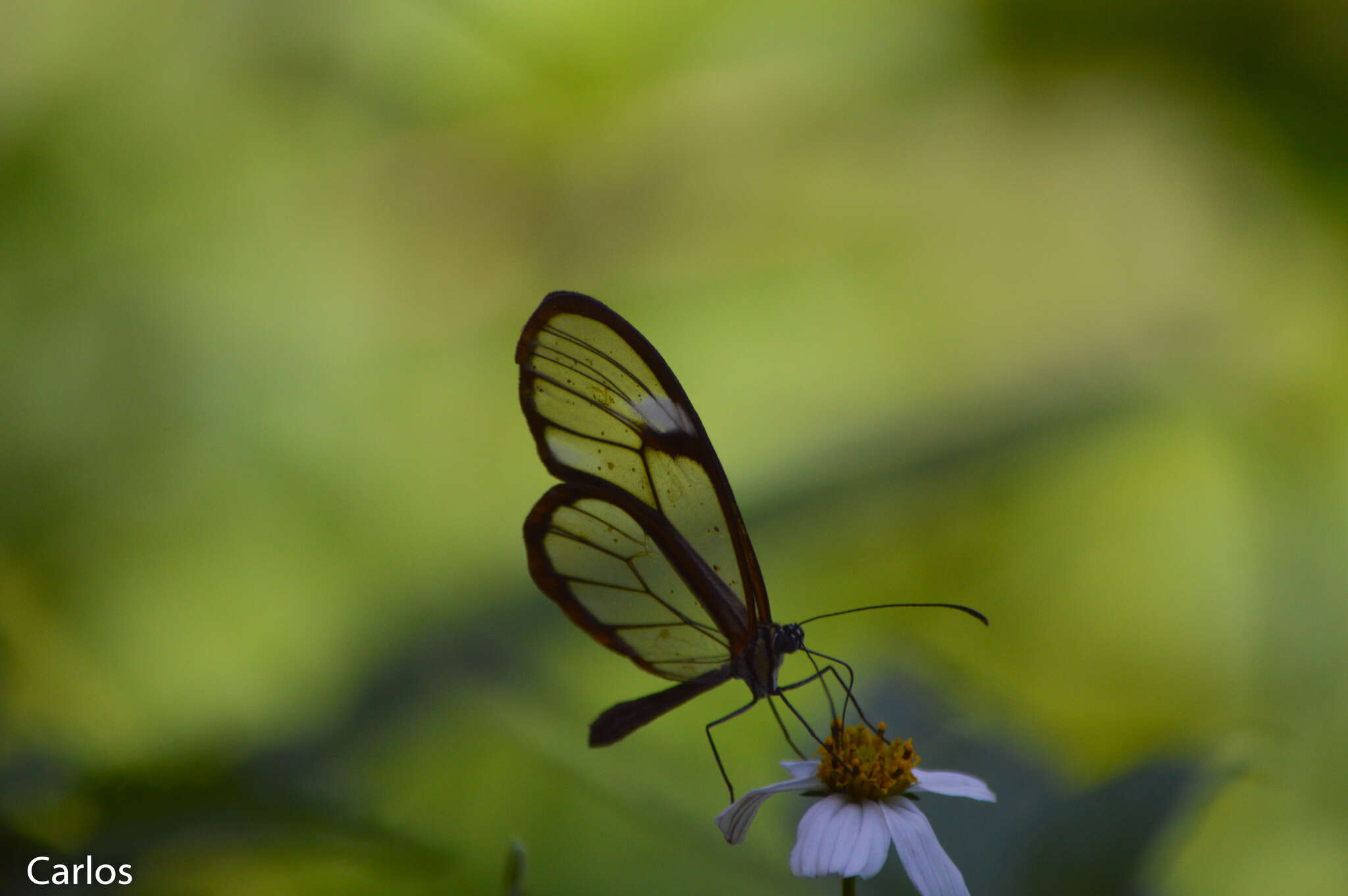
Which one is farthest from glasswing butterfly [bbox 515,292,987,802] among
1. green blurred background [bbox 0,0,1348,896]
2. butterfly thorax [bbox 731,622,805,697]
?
green blurred background [bbox 0,0,1348,896]

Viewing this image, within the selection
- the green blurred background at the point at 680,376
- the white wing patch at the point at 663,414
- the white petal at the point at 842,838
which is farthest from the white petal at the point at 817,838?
the green blurred background at the point at 680,376

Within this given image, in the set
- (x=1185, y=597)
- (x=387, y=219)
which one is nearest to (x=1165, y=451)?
(x=1185, y=597)

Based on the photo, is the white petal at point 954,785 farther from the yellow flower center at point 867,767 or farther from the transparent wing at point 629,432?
the transparent wing at point 629,432

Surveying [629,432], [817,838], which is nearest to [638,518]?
[629,432]

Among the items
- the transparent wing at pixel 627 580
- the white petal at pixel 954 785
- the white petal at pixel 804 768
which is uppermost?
the transparent wing at pixel 627 580

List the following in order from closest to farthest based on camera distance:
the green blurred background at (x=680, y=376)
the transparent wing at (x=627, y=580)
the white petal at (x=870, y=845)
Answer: the white petal at (x=870, y=845), the transparent wing at (x=627, y=580), the green blurred background at (x=680, y=376)

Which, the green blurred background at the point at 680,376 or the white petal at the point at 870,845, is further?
the green blurred background at the point at 680,376

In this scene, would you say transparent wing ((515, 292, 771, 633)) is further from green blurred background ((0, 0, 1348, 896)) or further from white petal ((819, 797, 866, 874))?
green blurred background ((0, 0, 1348, 896))

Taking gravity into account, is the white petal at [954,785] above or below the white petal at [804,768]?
below

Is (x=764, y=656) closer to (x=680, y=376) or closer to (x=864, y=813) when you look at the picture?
(x=864, y=813)
